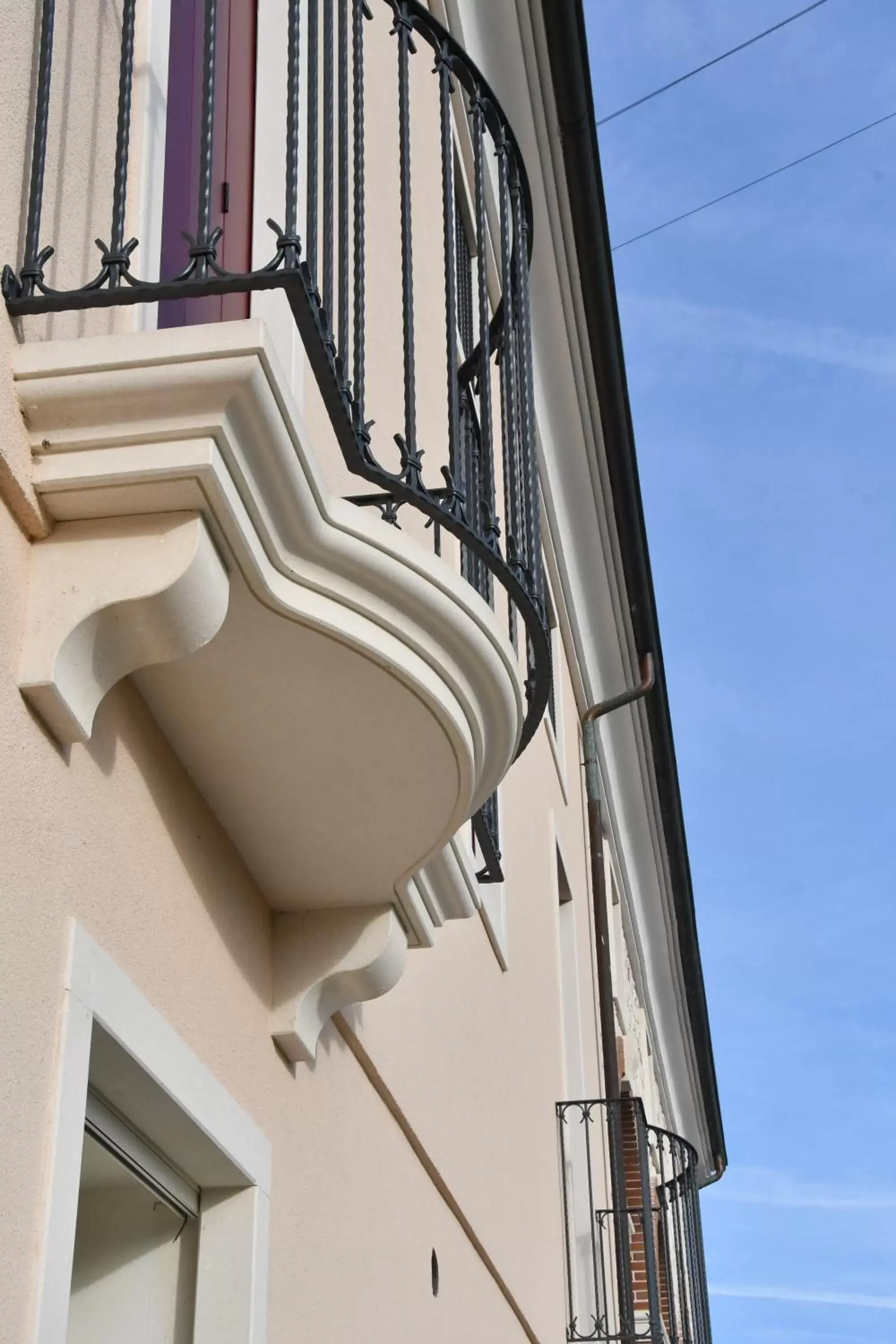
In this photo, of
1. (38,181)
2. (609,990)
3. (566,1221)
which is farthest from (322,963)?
(609,990)

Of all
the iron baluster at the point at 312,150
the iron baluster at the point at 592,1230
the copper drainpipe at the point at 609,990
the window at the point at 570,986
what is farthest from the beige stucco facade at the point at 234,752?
the window at the point at 570,986

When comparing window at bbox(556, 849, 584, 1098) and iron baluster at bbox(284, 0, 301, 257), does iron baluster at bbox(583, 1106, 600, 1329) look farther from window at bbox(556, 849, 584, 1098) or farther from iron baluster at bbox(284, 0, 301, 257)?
iron baluster at bbox(284, 0, 301, 257)

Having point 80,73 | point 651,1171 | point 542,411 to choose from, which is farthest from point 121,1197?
point 651,1171

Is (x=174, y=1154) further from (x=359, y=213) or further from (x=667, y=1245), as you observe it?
(x=667, y=1245)

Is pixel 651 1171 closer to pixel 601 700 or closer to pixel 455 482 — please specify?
pixel 601 700

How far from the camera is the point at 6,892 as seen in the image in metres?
2.48

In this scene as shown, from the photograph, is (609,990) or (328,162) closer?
(328,162)

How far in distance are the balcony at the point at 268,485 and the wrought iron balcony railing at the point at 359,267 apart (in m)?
0.01

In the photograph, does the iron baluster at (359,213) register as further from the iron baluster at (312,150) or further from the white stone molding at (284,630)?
the white stone molding at (284,630)

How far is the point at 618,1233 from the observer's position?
916 centimetres

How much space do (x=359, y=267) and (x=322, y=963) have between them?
147cm

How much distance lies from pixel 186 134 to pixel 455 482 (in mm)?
1138

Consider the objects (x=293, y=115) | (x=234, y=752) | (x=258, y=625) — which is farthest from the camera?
(x=234, y=752)

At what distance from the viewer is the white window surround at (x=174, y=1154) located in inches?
97.9
